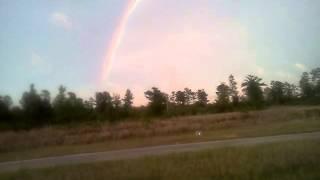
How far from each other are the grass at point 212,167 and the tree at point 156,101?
219ft

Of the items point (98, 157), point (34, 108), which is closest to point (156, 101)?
point (34, 108)

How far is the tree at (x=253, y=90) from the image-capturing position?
289 feet

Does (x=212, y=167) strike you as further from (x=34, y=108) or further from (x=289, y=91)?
(x=289, y=91)

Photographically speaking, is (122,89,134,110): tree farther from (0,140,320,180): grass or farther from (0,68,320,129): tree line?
(0,140,320,180): grass

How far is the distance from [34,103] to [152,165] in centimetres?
3712

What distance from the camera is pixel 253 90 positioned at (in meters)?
94.2

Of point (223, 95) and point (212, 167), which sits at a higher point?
point (223, 95)

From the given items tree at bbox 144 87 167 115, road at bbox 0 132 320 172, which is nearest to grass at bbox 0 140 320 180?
road at bbox 0 132 320 172

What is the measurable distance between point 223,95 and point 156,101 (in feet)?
71.0

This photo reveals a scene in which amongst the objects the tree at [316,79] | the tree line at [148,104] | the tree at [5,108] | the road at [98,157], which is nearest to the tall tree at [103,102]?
the tree line at [148,104]

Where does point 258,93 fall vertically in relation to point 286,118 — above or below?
above

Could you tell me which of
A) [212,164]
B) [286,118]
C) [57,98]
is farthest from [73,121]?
[212,164]

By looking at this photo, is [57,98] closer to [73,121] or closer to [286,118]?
[73,121]

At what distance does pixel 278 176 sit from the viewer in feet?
45.8
